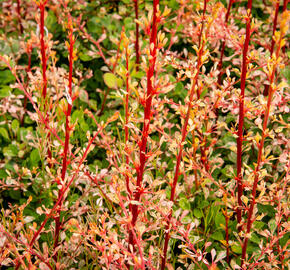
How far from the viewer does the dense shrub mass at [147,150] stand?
4.17 feet

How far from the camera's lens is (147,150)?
51.5 inches

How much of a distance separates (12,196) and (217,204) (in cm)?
106

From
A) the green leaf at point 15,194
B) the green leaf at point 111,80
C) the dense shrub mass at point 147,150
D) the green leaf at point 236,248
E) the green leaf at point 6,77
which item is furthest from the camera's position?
the green leaf at point 6,77

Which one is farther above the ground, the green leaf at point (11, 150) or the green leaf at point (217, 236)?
the green leaf at point (11, 150)

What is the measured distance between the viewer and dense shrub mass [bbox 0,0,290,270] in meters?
1.27

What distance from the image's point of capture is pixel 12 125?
6.91ft

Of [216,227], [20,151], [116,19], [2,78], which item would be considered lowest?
[216,227]

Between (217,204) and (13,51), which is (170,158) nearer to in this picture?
(217,204)

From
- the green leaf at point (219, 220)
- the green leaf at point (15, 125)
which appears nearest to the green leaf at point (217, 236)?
the green leaf at point (219, 220)

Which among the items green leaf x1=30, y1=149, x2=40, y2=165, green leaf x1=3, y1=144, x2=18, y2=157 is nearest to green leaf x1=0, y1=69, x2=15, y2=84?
green leaf x1=3, y1=144, x2=18, y2=157

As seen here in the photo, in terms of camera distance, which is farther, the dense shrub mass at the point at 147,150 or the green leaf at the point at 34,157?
the green leaf at the point at 34,157

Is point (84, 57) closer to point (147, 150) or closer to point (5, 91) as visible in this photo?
point (5, 91)

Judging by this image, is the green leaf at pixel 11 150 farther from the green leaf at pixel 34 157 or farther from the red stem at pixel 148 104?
the red stem at pixel 148 104

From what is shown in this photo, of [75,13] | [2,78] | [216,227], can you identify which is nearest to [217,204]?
[216,227]
